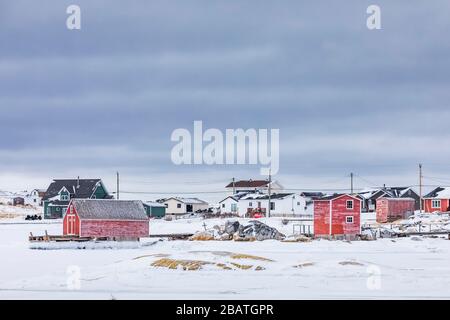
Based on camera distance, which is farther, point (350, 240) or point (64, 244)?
point (350, 240)

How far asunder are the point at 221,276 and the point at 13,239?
3117cm

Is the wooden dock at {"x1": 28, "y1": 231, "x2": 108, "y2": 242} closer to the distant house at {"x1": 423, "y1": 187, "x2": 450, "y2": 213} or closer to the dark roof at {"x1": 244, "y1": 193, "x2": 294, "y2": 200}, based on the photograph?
the dark roof at {"x1": 244, "y1": 193, "x2": 294, "y2": 200}

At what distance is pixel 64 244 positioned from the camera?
47.9 metres

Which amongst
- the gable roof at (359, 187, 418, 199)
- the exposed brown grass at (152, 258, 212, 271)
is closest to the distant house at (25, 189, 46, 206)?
the gable roof at (359, 187, 418, 199)

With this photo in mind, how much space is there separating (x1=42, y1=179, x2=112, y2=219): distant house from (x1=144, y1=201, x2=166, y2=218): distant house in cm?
556

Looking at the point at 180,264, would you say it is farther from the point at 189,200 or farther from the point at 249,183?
the point at 249,183

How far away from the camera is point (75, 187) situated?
93625 mm

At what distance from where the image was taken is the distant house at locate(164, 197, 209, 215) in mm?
105250

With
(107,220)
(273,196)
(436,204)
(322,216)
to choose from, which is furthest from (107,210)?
(436,204)

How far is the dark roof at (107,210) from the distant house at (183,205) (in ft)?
166
